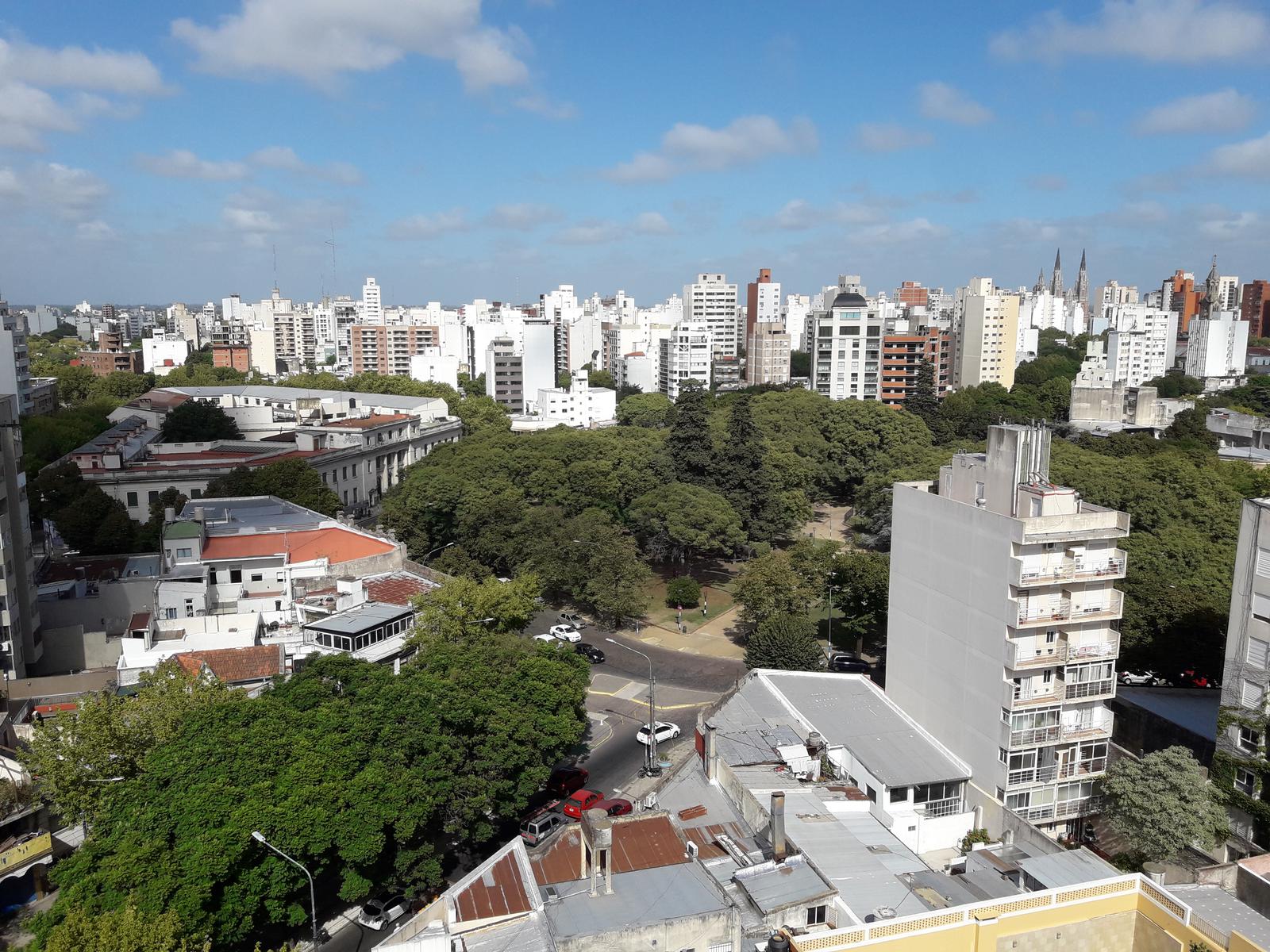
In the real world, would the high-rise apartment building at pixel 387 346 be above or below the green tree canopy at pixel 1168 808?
above

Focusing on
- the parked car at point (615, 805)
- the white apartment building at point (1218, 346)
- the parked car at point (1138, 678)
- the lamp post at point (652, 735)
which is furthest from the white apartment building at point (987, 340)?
the parked car at point (615, 805)

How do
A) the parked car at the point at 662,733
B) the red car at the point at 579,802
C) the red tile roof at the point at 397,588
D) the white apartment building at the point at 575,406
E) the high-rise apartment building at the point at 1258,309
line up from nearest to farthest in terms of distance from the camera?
the red car at the point at 579,802 → the parked car at the point at 662,733 → the red tile roof at the point at 397,588 → the white apartment building at the point at 575,406 → the high-rise apartment building at the point at 1258,309

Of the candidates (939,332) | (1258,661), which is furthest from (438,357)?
(1258,661)

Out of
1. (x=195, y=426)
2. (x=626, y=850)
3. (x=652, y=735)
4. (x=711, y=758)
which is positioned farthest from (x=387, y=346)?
(x=626, y=850)

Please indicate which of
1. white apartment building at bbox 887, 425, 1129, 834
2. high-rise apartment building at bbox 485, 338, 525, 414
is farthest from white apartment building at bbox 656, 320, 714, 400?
white apartment building at bbox 887, 425, 1129, 834

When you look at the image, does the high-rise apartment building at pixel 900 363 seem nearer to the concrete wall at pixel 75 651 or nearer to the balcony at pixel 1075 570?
the balcony at pixel 1075 570

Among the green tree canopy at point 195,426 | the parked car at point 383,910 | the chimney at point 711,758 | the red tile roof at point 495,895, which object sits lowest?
the parked car at point 383,910

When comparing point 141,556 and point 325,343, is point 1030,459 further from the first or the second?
point 325,343
